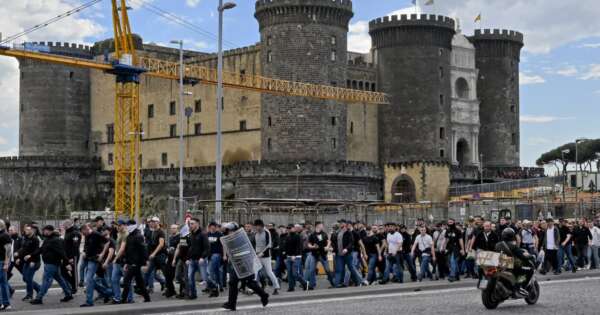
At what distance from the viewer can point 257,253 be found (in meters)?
22.3

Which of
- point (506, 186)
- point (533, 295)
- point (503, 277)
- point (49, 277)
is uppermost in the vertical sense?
point (506, 186)

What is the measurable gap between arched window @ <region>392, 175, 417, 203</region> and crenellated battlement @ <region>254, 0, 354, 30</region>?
12.0 m

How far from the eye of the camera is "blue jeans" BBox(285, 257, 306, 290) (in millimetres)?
23656

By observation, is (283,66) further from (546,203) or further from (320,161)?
(546,203)

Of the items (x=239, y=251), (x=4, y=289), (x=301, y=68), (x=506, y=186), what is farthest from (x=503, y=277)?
(x=506, y=186)

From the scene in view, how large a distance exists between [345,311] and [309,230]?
8.16m

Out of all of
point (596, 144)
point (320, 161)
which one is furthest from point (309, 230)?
point (596, 144)

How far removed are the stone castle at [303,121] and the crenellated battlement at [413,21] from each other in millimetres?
101

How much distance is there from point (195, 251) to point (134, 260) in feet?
4.81

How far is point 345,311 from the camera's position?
61.6 feet

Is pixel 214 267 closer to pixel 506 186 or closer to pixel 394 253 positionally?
pixel 394 253

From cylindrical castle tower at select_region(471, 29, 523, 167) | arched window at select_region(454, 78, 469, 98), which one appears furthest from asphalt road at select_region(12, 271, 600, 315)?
cylindrical castle tower at select_region(471, 29, 523, 167)

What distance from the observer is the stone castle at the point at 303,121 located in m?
67.6

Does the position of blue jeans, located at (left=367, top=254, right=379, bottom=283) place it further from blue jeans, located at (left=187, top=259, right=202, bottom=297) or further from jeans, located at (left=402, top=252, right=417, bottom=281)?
blue jeans, located at (left=187, top=259, right=202, bottom=297)
